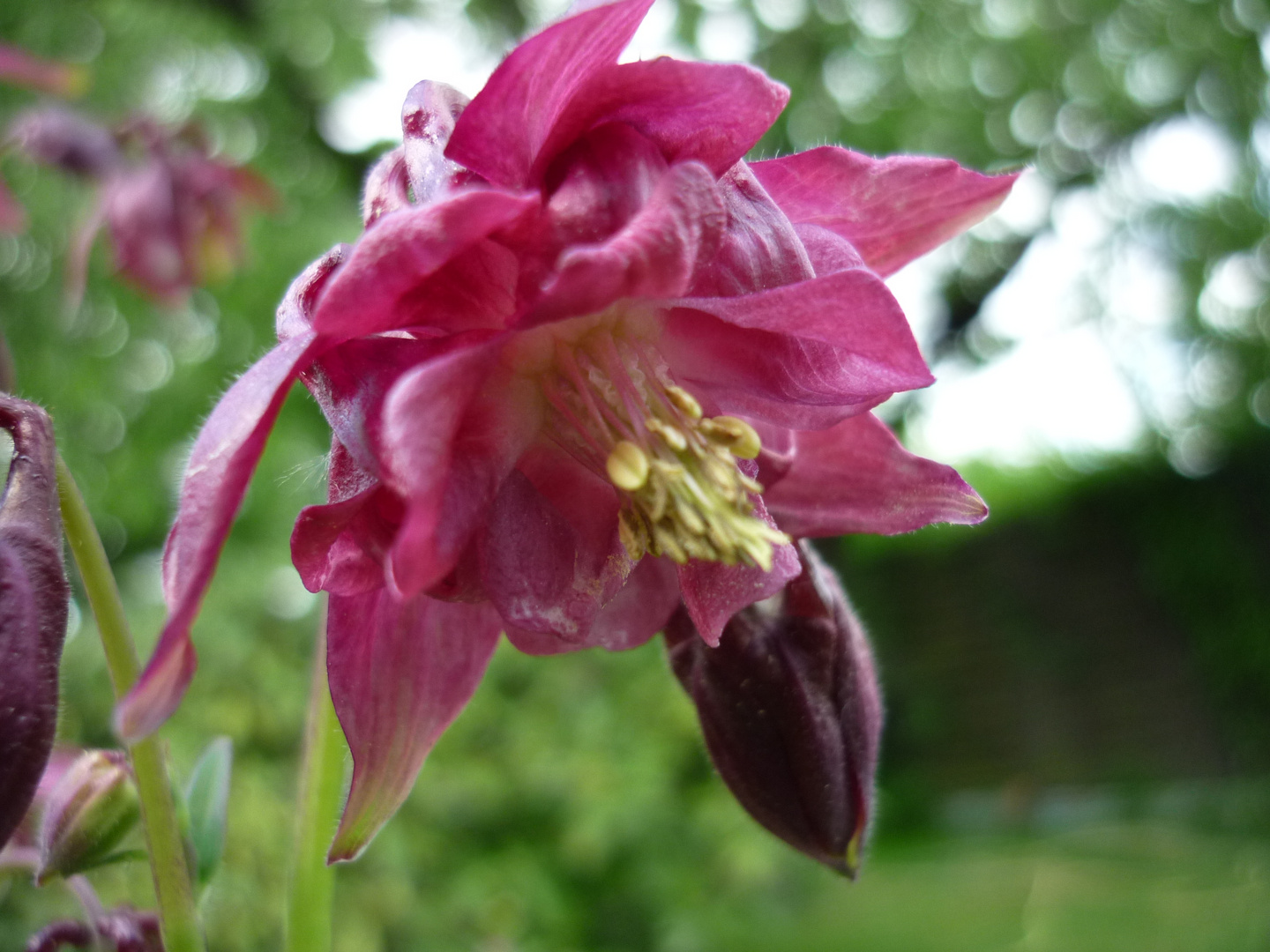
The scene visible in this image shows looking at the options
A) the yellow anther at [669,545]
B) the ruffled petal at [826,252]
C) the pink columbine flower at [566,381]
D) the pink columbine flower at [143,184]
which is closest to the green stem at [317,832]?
the pink columbine flower at [566,381]

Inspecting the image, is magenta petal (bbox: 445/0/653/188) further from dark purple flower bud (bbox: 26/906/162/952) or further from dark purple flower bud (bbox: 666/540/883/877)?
dark purple flower bud (bbox: 26/906/162/952)

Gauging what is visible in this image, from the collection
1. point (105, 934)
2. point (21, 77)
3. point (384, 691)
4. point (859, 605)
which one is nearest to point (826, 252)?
point (384, 691)

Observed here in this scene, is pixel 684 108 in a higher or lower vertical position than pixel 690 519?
higher

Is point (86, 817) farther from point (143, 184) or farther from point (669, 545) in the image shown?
point (143, 184)

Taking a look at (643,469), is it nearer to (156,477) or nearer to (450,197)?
(450,197)

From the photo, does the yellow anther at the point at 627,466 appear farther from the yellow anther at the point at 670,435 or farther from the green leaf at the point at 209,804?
the green leaf at the point at 209,804
